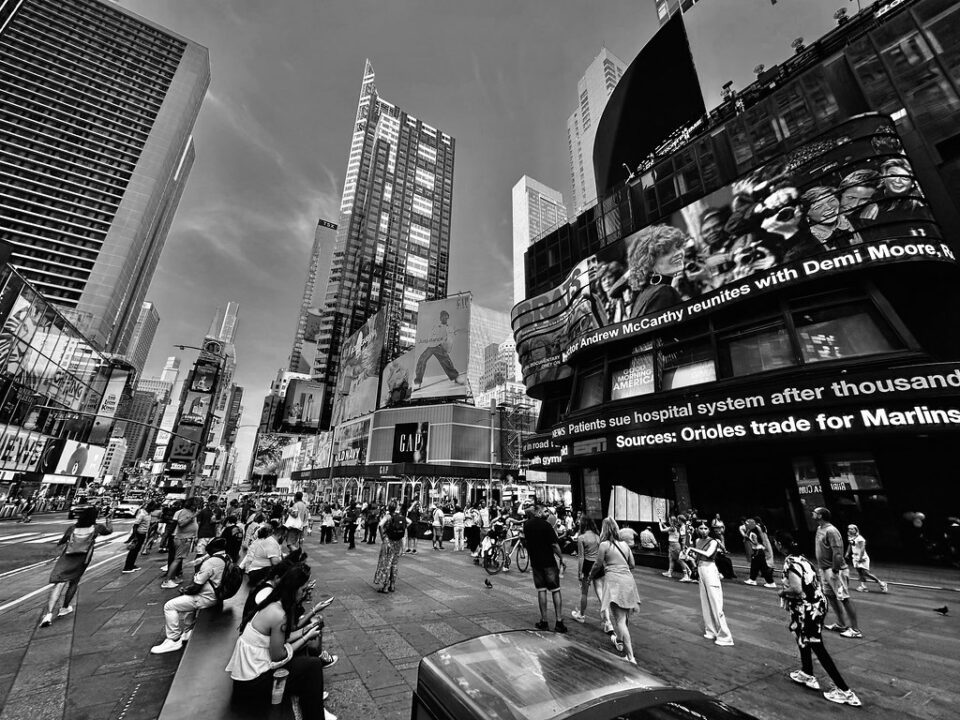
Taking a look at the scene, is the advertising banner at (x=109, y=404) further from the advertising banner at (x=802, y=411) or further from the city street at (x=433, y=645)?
the advertising banner at (x=802, y=411)

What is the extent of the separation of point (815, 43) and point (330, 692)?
1717 inches

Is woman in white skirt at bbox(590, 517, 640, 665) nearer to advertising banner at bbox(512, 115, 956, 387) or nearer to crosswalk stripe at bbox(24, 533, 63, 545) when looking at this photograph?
advertising banner at bbox(512, 115, 956, 387)

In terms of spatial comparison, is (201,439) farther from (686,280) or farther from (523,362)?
(686,280)

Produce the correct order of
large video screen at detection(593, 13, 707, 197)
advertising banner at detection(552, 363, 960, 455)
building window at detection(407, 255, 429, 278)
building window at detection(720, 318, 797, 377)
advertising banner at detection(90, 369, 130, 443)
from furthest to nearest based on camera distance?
1. building window at detection(407, 255, 429, 278)
2. advertising banner at detection(90, 369, 130, 443)
3. large video screen at detection(593, 13, 707, 197)
4. building window at detection(720, 318, 797, 377)
5. advertising banner at detection(552, 363, 960, 455)

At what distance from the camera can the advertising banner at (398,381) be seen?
52.2 meters

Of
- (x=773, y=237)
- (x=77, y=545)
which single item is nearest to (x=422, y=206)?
(x=773, y=237)

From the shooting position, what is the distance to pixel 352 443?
206 ft

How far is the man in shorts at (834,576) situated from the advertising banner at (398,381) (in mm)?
45045

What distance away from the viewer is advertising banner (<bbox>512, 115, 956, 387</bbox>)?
15.6 m

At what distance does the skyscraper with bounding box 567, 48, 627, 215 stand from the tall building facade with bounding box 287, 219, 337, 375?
8682 cm

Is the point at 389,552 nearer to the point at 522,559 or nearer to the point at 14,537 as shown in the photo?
the point at 522,559

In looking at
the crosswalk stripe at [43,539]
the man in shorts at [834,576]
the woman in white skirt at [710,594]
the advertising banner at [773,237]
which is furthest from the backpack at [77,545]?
the advertising banner at [773,237]

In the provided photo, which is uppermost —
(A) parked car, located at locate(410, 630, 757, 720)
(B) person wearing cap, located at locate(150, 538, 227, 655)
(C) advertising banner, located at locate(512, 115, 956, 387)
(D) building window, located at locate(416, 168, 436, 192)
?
(D) building window, located at locate(416, 168, 436, 192)

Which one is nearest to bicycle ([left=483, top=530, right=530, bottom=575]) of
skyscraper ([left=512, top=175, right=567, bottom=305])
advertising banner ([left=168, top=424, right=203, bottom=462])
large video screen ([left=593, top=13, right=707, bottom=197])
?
large video screen ([left=593, top=13, right=707, bottom=197])
